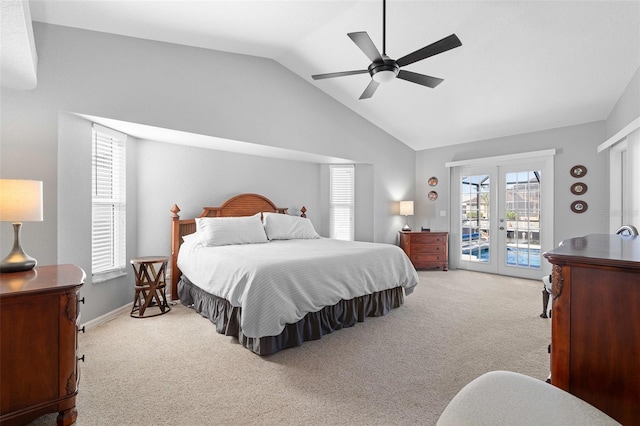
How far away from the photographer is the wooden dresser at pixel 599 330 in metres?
1.06

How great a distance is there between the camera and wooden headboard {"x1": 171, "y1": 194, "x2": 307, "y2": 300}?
4.03m

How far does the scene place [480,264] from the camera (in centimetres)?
591

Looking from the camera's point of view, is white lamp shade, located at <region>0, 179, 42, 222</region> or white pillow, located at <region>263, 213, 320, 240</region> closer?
white lamp shade, located at <region>0, 179, 42, 222</region>

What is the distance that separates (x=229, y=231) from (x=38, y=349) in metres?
2.33

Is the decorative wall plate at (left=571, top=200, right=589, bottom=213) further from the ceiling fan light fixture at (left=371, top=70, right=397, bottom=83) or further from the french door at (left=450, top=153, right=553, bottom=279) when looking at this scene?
the ceiling fan light fixture at (left=371, top=70, right=397, bottom=83)

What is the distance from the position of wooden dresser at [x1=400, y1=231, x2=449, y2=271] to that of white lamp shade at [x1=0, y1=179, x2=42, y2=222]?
212 inches

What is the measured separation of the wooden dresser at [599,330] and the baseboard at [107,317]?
3740 millimetres

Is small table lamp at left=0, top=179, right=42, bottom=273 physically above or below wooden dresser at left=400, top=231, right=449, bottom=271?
above

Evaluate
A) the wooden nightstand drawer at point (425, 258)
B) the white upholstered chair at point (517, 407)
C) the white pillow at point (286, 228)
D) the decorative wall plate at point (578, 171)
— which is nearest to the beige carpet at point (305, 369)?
the white upholstered chair at point (517, 407)

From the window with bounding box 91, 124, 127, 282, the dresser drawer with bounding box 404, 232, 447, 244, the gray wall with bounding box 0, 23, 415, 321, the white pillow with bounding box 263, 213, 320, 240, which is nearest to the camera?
the gray wall with bounding box 0, 23, 415, 321

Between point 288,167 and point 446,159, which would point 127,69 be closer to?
point 288,167

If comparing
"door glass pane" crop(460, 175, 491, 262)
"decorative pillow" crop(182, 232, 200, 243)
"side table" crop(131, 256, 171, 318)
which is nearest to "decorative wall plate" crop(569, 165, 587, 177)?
"door glass pane" crop(460, 175, 491, 262)

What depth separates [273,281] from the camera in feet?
8.11

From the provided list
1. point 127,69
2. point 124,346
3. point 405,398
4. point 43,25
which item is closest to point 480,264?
point 405,398
